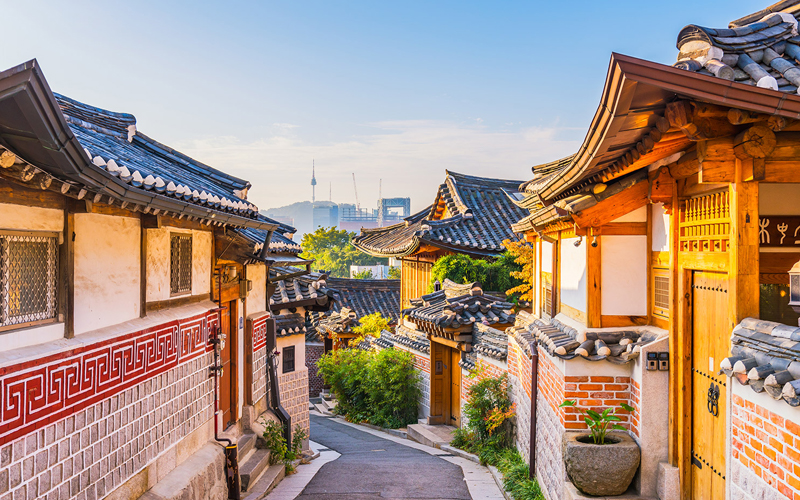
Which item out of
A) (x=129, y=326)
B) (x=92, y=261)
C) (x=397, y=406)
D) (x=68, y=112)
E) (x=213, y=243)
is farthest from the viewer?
(x=397, y=406)

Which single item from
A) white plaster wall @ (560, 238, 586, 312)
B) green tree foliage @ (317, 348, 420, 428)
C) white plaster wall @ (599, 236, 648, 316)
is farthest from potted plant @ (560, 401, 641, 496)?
green tree foliage @ (317, 348, 420, 428)

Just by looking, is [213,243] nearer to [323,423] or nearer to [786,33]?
[786,33]

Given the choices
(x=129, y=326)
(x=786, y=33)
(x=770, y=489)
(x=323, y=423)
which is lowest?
(x=323, y=423)

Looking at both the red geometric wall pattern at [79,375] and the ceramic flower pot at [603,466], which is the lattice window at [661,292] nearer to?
the ceramic flower pot at [603,466]

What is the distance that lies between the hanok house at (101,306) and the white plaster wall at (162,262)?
1.0 inches

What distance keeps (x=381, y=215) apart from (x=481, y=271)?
109599 millimetres

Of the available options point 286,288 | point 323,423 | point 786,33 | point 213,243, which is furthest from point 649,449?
point 323,423

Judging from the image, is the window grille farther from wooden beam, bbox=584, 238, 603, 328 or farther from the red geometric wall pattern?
wooden beam, bbox=584, 238, 603, 328

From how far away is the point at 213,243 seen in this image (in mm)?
9602

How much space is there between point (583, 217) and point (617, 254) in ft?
2.04

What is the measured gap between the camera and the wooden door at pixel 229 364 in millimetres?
10625

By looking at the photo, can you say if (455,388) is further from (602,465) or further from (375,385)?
(602,465)

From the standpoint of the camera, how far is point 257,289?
12922 millimetres

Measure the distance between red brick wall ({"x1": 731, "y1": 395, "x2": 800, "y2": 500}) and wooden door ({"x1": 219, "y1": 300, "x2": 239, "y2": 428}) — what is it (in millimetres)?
8221
